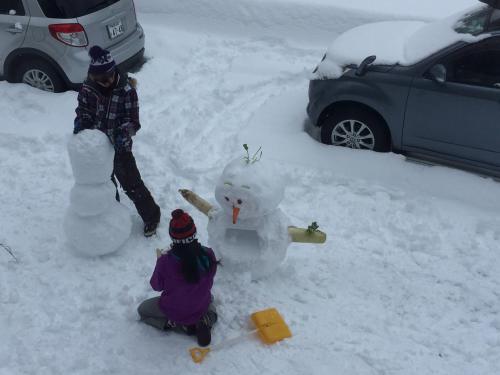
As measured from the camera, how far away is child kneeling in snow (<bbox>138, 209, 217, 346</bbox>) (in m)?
3.05

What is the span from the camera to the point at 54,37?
6070mm

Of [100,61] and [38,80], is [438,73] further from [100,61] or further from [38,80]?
[38,80]

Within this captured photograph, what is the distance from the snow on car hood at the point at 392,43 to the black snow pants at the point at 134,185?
7.96 ft

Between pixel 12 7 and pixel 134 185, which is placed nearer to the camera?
pixel 134 185

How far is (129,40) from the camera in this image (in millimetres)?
6793

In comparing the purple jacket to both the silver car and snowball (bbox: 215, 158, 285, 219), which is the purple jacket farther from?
the silver car

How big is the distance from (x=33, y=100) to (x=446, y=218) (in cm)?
501

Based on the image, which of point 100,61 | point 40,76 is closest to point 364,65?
point 100,61

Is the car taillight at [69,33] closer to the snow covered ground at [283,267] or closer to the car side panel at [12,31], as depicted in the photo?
the car side panel at [12,31]

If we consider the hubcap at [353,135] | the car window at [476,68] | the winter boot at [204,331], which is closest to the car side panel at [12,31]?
the hubcap at [353,135]

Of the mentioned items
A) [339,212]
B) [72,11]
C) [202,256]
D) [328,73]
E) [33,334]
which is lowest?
[33,334]

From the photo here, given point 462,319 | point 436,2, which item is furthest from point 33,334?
point 436,2

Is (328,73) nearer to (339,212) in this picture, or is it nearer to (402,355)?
(339,212)

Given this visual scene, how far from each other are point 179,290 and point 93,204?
1.14m
